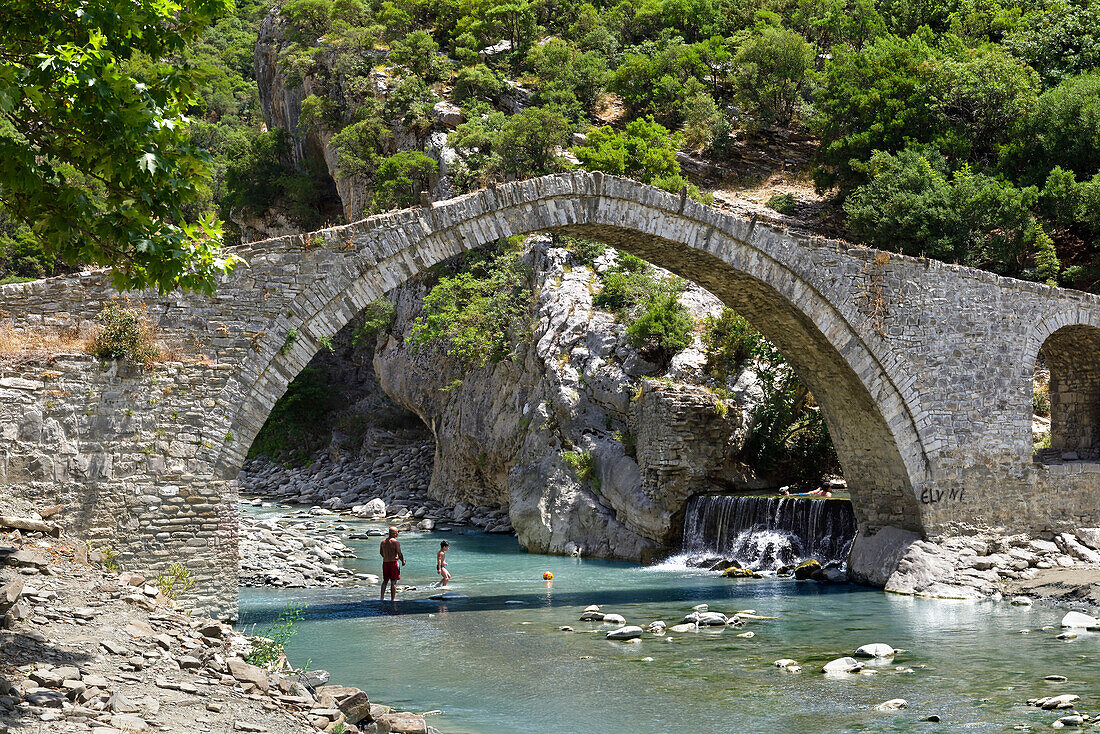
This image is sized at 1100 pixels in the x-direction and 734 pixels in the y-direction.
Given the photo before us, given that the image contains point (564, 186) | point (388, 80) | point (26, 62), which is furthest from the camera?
point (388, 80)

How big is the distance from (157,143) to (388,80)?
2619cm

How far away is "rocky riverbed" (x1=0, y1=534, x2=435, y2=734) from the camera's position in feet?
15.8

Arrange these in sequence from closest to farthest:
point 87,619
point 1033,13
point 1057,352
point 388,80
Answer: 1. point 87,619
2. point 1057,352
3. point 1033,13
4. point 388,80

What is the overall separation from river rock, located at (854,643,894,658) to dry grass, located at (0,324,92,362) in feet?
25.6

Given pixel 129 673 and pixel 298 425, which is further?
pixel 298 425

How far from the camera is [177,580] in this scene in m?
9.42

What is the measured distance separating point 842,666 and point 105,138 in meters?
7.03

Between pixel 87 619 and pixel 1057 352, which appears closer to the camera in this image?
pixel 87 619

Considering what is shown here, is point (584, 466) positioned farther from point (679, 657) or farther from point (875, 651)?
point (875, 651)

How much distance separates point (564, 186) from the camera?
11742 millimetres

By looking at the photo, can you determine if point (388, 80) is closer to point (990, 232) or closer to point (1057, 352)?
point (990, 232)

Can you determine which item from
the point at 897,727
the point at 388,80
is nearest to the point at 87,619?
the point at 897,727

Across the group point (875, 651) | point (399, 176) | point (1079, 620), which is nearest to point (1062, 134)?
point (1079, 620)

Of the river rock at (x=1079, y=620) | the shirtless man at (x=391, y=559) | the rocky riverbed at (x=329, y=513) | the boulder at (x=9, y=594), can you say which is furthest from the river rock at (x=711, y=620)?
the boulder at (x=9, y=594)
